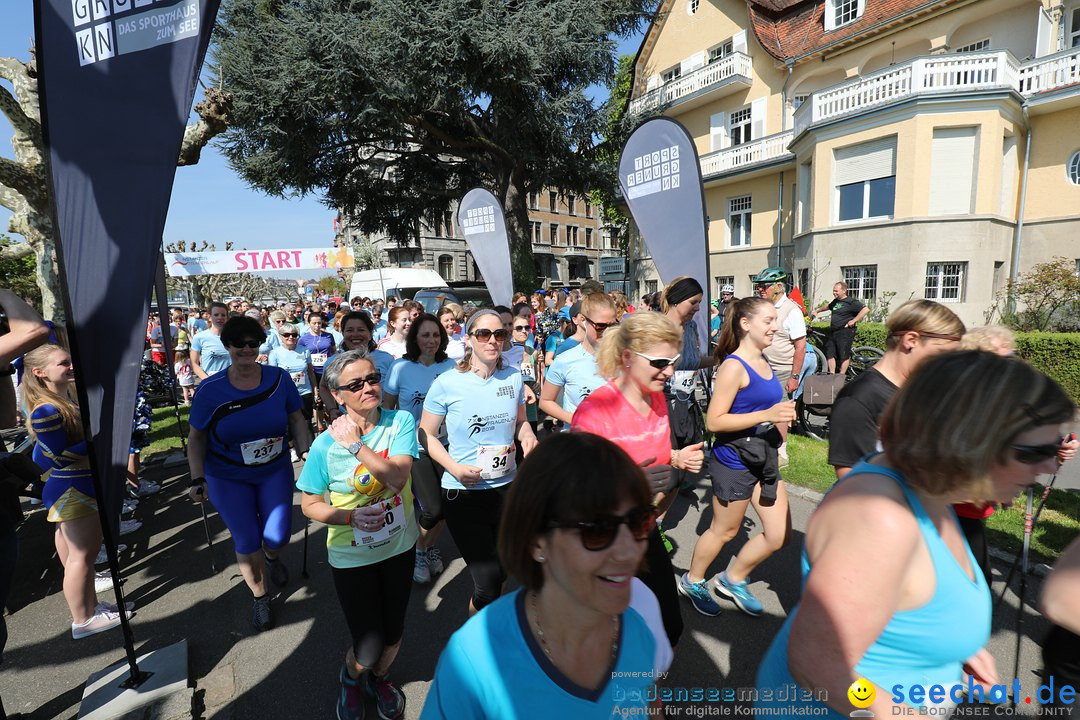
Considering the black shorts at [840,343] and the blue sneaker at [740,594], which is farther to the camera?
the black shorts at [840,343]

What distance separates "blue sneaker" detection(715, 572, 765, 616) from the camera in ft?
10.7

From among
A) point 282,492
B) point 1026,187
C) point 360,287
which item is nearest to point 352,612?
point 282,492

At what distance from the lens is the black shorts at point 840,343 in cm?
936

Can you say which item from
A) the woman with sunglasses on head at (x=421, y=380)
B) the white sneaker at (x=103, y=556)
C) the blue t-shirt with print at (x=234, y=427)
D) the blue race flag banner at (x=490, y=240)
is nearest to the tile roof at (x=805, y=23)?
the blue race flag banner at (x=490, y=240)

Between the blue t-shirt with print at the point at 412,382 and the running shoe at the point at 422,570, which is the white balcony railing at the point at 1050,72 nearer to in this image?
the blue t-shirt with print at the point at 412,382

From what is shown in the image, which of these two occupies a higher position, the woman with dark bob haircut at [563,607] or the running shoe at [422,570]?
the woman with dark bob haircut at [563,607]

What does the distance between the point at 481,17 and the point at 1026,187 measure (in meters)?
16.9

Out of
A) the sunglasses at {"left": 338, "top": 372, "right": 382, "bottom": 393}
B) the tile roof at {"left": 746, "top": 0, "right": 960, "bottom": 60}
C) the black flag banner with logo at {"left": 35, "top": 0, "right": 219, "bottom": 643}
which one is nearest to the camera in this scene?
the black flag banner with logo at {"left": 35, "top": 0, "right": 219, "bottom": 643}

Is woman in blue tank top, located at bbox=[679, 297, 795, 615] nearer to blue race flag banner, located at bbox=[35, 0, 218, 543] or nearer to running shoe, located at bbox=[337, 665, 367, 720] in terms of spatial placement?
running shoe, located at bbox=[337, 665, 367, 720]

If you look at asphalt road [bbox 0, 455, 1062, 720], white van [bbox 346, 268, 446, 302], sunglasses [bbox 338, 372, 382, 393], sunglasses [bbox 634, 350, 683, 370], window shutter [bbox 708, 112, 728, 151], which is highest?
window shutter [bbox 708, 112, 728, 151]

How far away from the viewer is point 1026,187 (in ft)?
50.2

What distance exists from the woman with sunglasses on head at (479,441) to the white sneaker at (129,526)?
152 inches

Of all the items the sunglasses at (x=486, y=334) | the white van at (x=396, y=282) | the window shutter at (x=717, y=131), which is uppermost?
the window shutter at (x=717, y=131)

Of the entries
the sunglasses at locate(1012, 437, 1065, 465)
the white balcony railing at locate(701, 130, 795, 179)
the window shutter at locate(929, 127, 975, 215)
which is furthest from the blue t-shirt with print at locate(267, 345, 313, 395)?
the white balcony railing at locate(701, 130, 795, 179)
